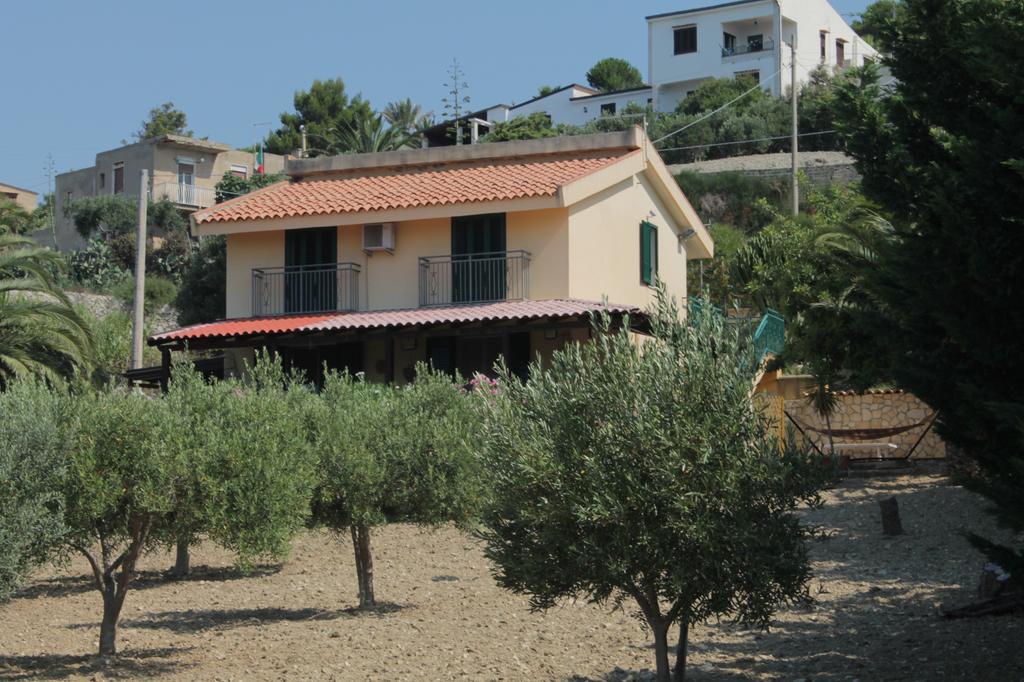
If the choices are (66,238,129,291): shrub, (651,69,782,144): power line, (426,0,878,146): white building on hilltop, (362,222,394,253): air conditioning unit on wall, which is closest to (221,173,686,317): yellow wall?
(362,222,394,253): air conditioning unit on wall

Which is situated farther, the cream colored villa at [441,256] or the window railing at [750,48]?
the window railing at [750,48]

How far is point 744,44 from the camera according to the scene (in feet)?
216

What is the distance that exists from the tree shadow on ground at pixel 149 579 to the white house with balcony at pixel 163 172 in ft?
125

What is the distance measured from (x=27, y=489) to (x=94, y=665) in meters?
2.14

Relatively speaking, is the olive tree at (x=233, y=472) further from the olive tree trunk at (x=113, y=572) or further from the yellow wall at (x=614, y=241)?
the yellow wall at (x=614, y=241)

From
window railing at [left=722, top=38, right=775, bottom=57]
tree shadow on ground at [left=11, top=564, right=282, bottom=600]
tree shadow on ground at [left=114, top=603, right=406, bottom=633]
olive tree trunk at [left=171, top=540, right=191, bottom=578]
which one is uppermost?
window railing at [left=722, top=38, right=775, bottom=57]

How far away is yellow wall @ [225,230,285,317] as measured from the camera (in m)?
25.1

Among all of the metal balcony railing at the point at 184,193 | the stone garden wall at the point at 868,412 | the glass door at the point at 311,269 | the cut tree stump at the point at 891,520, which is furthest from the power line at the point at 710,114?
the cut tree stump at the point at 891,520

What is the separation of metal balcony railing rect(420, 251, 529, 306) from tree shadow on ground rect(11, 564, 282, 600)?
27.5 feet

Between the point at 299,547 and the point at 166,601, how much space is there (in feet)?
9.87

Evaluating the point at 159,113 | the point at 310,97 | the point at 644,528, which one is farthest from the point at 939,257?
the point at 159,113

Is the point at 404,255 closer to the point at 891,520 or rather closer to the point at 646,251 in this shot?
the point at 646,251

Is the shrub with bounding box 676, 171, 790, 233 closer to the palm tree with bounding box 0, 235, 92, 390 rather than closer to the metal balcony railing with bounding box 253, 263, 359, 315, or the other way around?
the metal balcony railing with bounding box 253, 263, 359, 315

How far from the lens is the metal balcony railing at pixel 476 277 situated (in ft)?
76.0
